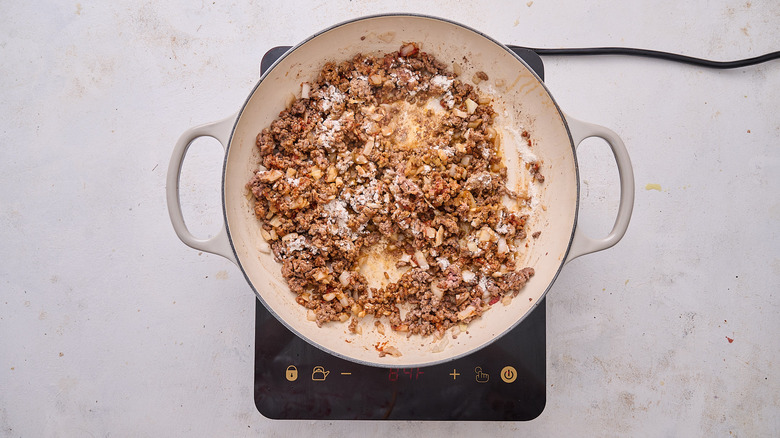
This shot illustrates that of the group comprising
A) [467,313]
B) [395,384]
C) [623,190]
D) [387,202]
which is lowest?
[395,384]

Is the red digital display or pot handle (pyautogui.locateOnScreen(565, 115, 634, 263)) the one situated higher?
pot handle (pyautogui.locateOnScreen(565, 115, 634, 263))

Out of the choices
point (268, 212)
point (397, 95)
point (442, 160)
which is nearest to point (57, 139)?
point (268, 212)

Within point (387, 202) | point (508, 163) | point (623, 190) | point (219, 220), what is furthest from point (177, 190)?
point (623, 190)

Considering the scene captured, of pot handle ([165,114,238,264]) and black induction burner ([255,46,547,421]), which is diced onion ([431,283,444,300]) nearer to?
black induction burner ([255,46,547,421])

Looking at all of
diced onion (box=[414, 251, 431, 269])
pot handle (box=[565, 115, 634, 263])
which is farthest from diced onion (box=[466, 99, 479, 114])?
diced onion (box=[414, 251, 431, 269])

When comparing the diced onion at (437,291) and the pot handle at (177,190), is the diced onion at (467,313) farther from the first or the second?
the pot handle at (177,190)

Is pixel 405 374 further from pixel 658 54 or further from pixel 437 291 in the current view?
pixel 658 54

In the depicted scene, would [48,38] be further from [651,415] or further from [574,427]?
[651,415]
